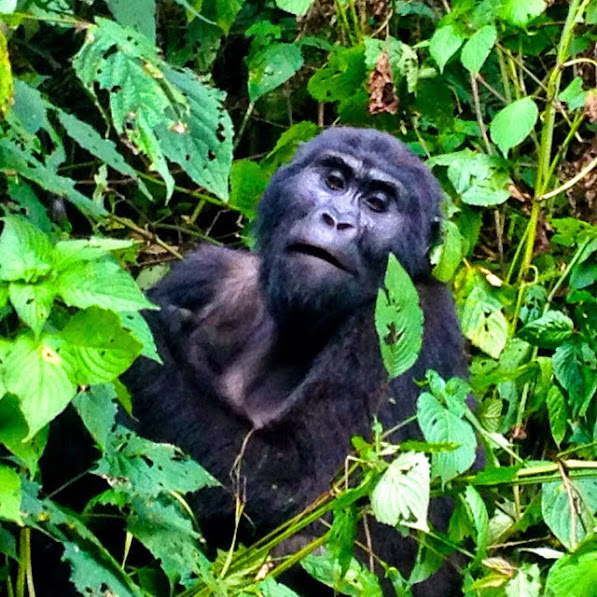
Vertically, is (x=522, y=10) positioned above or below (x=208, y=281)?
above

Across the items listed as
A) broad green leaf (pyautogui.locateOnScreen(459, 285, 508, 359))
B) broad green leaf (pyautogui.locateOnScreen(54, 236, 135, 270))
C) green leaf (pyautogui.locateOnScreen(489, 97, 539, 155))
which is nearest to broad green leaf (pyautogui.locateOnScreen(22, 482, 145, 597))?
broad green leaf (pyautogui.locateOnScreen(54, 236, 135, 270))

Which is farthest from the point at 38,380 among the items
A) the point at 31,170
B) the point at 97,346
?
the point at 31,170

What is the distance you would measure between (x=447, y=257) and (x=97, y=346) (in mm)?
2071

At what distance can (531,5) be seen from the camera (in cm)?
407

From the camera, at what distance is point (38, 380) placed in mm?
1669

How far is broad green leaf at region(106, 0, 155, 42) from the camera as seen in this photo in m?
2.34

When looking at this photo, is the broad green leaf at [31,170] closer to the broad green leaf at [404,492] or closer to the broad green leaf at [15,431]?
the broad green leaf at [15,431]

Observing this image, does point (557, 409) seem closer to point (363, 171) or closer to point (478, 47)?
point (363, 171)

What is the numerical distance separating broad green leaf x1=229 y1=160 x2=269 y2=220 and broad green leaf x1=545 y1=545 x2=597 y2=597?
7.73 ft

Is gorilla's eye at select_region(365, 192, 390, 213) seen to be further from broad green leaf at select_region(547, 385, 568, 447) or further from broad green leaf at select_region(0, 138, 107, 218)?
broad green leaf at select_region(0, 138, 107, 218)

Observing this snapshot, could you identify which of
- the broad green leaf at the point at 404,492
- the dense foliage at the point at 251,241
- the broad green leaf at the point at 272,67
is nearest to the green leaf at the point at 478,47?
the dense foliage at the point at 251,241

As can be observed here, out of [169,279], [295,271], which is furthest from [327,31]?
[295,271]

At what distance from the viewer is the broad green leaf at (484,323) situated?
3836 mm

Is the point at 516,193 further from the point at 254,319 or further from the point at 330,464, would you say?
the point at 330,464
